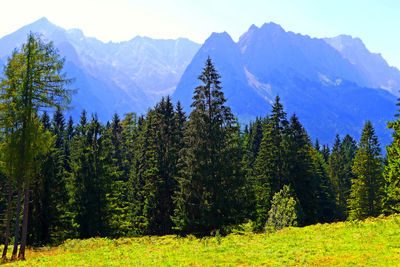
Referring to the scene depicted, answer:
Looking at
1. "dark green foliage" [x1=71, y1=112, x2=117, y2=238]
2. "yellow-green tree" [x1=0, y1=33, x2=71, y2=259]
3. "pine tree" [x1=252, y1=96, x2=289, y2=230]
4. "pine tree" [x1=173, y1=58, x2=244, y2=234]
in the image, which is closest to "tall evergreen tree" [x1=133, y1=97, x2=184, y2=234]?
"dark green foliage" [x1=71, y1=112, x2=117, y2=238]

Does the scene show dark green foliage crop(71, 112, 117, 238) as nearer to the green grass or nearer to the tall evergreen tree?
the tall evergreen tree

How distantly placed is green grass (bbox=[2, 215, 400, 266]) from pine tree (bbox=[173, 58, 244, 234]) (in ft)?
13.1

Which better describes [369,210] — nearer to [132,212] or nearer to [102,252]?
[132,212]

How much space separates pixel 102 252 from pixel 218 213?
994cm

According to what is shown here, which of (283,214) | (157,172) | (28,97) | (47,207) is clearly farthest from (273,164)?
(28,97)

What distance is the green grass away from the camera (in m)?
14.3

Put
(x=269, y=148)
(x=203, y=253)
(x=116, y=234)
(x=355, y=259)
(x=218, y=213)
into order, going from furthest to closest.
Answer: (x=269, y=148)
(x=116, y=234)
(x=218, y=213)
(x=203, y=253)
(x=355, y=259)

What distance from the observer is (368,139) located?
44562 millimetres

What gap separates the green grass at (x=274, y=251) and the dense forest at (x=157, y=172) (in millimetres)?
4190

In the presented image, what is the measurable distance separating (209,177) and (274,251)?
36.3 feet

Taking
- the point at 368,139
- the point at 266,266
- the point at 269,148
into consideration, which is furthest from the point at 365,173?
the point at 266,266

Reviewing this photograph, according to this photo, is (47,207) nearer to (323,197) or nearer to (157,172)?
(157,172)

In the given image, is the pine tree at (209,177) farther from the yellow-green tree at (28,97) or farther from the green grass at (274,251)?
the yellow-green tree at (28,97)

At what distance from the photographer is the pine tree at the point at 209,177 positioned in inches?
1059
